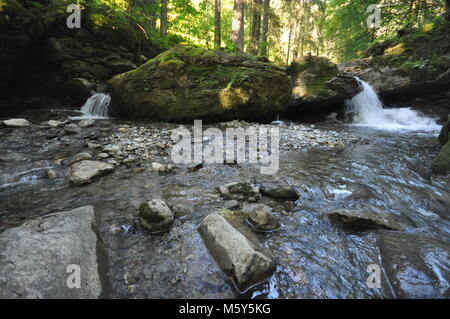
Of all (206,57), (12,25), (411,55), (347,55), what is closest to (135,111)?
(206,57)

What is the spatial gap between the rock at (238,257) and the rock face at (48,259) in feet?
3.07

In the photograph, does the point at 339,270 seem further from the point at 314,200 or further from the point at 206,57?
the point at 206,57

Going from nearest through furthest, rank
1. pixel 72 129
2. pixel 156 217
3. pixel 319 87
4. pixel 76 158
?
pixel 156 217 < pixel 76 158 < pixel 72 129 < pixel 319 87

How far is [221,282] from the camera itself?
1700mm

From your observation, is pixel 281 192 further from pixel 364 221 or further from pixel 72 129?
pixel 72 129

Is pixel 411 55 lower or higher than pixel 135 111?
higher

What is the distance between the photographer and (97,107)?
345 inches

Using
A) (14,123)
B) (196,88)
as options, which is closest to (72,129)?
(14,123)

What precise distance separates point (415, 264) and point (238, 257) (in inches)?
58.6

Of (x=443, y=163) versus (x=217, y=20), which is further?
(x=217, y=20)

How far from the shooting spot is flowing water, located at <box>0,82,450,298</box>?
5.56ft

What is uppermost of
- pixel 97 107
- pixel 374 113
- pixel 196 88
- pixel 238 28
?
pixel 238 28

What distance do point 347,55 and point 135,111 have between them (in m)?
23.2
